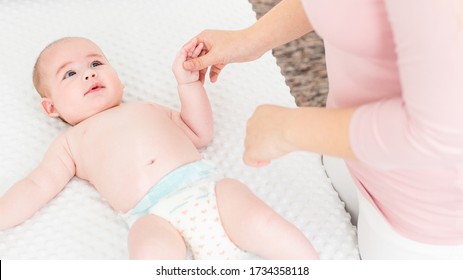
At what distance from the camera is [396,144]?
2.27ft

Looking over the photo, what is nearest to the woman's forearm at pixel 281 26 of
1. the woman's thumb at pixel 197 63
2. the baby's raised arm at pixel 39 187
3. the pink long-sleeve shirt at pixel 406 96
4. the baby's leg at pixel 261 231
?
the woman's thumb at pixel 197 63

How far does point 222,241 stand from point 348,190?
11.6 inches

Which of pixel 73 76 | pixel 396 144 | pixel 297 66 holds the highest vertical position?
pixel 73 76

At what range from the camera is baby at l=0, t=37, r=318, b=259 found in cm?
97

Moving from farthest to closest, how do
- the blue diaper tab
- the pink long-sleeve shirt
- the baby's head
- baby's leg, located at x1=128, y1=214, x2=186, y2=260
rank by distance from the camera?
the baby's head, the blue diaper tab, baby's leg, located at x1=128, y1=214, x2=186, y2=260, the pink long-sleeve shirt

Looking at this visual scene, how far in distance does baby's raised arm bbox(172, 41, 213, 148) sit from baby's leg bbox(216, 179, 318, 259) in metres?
0.22

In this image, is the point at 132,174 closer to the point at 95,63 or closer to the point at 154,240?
the point at 154,240

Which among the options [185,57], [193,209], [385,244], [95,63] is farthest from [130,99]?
[385,244]

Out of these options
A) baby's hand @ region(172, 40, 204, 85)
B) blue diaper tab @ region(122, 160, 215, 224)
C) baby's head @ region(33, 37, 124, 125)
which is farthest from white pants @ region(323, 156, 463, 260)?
baby's head @ region(33, 37, 124, 125)

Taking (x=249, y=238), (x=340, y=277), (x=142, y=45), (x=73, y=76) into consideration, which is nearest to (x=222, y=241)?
(x=249, y=238)

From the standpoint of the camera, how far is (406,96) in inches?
26.2

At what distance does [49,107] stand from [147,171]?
0.29 metres

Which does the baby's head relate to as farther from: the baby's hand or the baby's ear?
the baby's hand

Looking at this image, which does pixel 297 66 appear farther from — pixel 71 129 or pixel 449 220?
pixel 449 220
